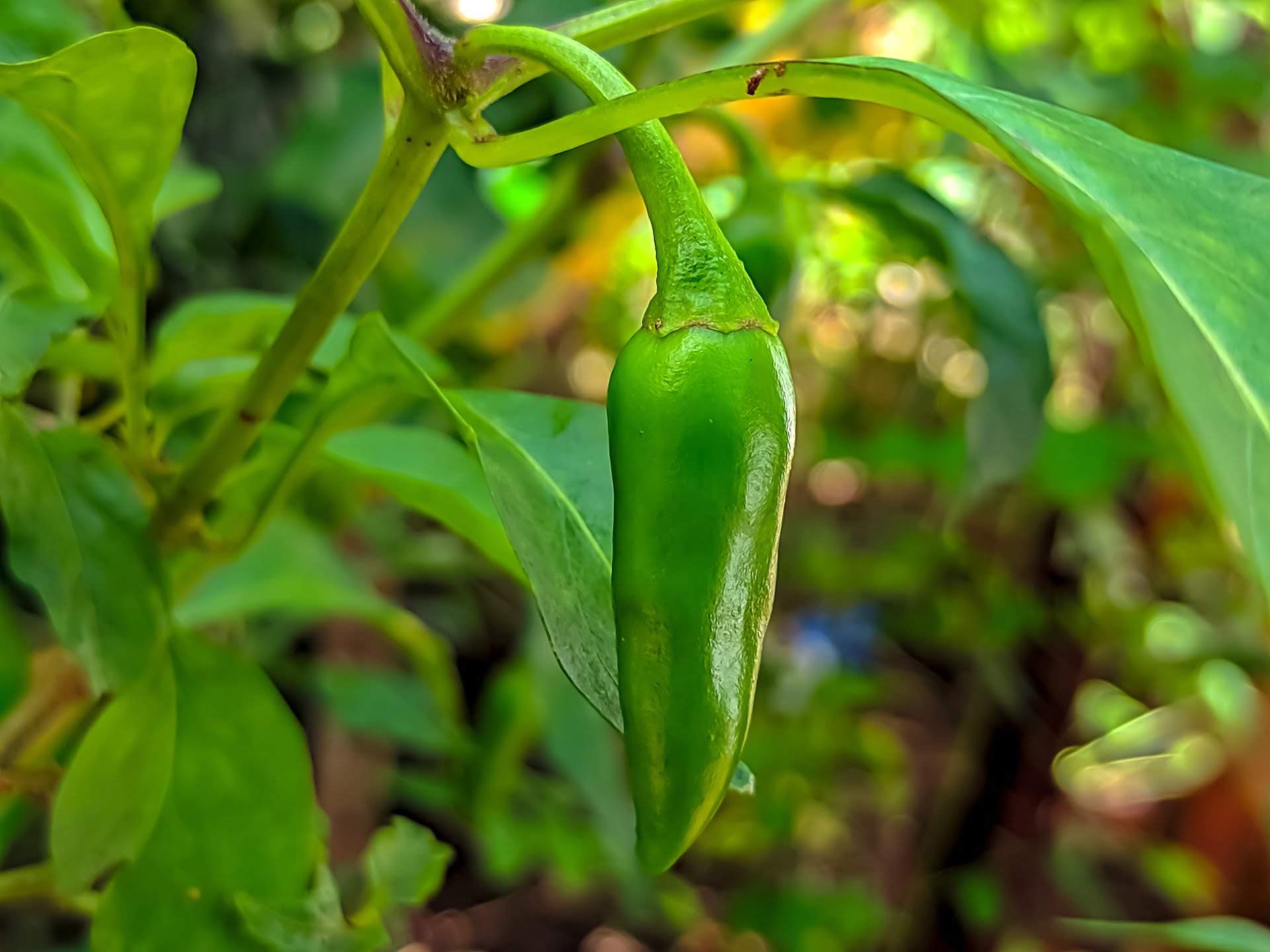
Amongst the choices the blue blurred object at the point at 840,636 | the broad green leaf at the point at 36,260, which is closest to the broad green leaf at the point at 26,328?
the broad green leaf at the point at 36,260

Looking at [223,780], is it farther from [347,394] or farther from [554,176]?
[554,176]

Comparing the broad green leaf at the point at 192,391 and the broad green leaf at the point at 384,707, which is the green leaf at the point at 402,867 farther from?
the broad green leaf at the point at 384,707

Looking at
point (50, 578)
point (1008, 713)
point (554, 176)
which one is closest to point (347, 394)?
point (50, 578)

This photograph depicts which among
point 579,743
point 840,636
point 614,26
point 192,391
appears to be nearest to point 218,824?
point 192,391

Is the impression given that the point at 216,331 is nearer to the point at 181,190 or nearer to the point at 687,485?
the point at 181,190

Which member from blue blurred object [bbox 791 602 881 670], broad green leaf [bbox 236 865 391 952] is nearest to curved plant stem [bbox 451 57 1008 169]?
broad green leaf [bbox 236 865 391 952]

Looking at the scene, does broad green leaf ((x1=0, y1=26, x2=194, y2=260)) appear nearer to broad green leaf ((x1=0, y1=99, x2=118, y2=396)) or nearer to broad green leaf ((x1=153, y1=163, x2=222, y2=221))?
broad green leaf ((x1=0, y1=99, x2=118, y2=396))
